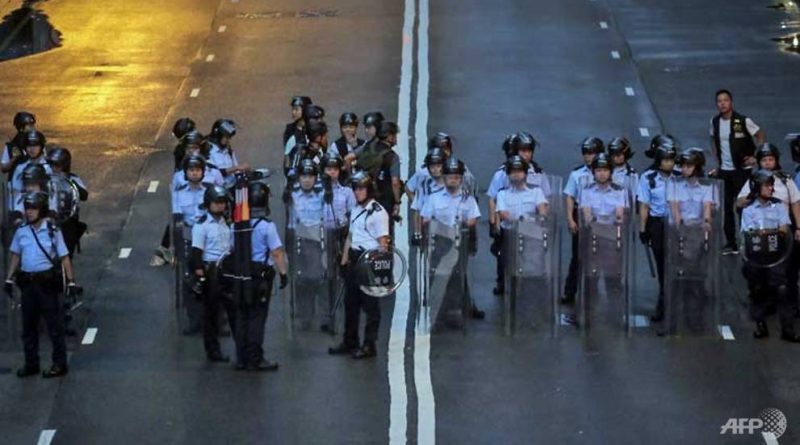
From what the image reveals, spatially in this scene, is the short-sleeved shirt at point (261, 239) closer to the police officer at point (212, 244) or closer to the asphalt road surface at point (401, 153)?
the police officer at point (212, 244)

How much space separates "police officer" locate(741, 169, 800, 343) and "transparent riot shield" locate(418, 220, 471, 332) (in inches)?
110

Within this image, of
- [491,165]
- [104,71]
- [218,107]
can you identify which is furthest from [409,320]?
[104,71]

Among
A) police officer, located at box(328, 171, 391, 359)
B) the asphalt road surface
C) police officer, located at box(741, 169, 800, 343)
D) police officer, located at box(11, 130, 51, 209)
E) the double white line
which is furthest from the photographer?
police officer, located at box(11, 130, 51, 209)

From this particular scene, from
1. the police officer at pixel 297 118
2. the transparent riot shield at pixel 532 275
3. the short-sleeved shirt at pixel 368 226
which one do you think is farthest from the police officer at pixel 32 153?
the transparent riot shield at pixel 532 275

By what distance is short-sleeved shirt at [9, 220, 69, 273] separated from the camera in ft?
63.1

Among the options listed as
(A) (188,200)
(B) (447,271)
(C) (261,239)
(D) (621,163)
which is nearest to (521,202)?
(B) (447,271)

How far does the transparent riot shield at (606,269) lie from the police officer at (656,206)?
41 centimetres

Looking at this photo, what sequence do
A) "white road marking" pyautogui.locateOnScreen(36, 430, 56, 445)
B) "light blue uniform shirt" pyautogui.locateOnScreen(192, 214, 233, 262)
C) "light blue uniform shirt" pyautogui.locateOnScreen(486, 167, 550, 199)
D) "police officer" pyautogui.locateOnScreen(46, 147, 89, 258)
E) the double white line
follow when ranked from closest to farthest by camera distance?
"white road marking" pyautogui.locateOnScreen(36, 430, 56, 445)
the double white line
"light blue uniform shirt" pyautogui.locateOnScreen(192, 214, 233, 262)
"light blue uniform shirt" pyautogui.locateOnScreen(486, 167, 550, 199)
"police officer" pyautogui.locateOnScreen(46, 147, 89, 258)

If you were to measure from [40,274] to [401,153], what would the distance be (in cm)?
858

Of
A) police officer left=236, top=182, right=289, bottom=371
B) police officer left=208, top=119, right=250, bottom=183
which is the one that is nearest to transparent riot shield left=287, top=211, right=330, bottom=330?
police officer left=236, top=182, right=289, bottom=371

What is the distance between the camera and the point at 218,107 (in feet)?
98.7

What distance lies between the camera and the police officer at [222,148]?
2248cm

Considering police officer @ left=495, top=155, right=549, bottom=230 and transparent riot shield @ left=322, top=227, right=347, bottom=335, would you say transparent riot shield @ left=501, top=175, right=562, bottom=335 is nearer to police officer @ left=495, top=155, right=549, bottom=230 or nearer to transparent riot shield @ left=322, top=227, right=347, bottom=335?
police officer @ left=495, top=155, right=549, bottom=230

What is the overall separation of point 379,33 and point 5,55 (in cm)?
620
